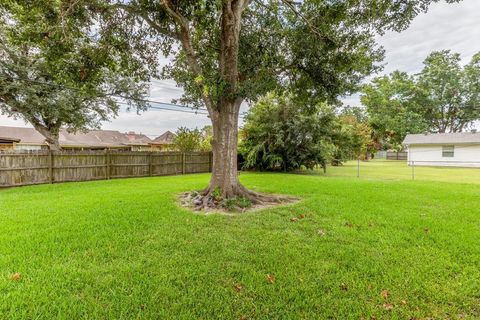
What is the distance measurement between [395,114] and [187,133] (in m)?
25.7

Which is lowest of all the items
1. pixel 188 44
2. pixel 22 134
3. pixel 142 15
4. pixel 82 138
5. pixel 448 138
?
pixel 448 138

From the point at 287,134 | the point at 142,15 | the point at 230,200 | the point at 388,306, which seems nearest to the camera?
the point at 388,306

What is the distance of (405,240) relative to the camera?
381cm

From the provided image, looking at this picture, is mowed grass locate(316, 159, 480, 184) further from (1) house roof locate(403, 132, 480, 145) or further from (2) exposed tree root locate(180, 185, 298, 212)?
(2) exposed tree root locate(180, 185, 298, 212)

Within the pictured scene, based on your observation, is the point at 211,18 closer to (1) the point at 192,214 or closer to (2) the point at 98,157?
(1) the point at 192,214

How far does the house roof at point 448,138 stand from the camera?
21.0 meters

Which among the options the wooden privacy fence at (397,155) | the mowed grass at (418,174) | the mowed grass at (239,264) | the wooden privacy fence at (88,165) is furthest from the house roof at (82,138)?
the wooden privacy fence at (397,155)

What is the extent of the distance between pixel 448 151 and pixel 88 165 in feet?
89.5

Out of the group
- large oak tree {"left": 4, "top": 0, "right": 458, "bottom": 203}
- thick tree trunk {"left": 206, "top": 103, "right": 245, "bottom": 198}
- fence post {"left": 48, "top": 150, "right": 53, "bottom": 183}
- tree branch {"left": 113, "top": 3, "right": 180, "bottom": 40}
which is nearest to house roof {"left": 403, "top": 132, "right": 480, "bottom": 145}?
large oak tree {"left": 4, "top": 0, "right": 458, "bottom": 203}

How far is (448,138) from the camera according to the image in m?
22.4

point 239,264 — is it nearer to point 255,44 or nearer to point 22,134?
point 255,44

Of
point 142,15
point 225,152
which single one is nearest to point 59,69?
point 142,15

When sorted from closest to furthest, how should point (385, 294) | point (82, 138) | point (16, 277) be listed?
point (385, 294) < point (16, 277) < point (82, 138)

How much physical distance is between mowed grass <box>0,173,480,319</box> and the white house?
1973 centimetres
